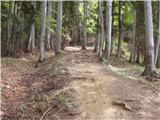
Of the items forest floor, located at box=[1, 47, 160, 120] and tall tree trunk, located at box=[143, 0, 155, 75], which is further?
tall tree trunk, located at box=[143, 0, 155, 75]

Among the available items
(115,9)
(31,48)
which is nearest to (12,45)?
(31,48)

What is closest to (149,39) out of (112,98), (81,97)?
(112,98)

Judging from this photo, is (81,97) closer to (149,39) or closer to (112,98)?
(112,98)

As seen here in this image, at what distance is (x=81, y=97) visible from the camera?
32.9 feet

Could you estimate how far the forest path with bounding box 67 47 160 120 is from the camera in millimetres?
9000

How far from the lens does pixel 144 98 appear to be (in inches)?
400

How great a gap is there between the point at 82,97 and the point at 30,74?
260 inches

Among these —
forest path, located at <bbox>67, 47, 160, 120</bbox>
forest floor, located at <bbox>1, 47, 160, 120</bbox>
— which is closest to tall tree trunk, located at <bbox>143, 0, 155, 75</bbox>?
forest floor, located at <bbox>1, 47, 160, 120</bbox>

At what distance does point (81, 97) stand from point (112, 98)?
92 cm

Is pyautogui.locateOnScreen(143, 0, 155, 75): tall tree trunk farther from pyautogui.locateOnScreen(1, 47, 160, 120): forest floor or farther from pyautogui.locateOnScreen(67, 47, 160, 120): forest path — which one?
pyautogui.locateOnScreen(67, 47, 160, 120): forest path

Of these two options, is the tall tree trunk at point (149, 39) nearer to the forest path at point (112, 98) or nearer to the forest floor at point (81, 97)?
the forest floor at point (81, 97)

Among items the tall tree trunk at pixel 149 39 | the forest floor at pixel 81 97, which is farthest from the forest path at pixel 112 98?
the tall tree trunk at pixel 149 39

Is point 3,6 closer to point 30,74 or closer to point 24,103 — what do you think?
point 30,74

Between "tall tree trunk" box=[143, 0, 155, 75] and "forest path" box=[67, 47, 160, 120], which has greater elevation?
"tall tree trunk" box=[143, 0, 155, 75]
